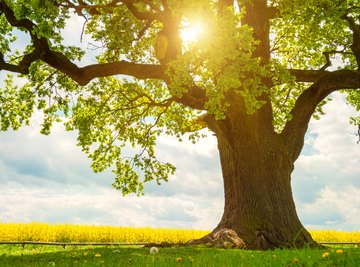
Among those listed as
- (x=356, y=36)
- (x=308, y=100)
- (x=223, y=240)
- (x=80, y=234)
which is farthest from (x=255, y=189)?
(x=80, y=234)

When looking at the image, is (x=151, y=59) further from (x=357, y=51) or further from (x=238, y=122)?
(x=357, y=51)

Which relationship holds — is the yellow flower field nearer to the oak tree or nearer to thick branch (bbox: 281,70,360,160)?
the oak tree

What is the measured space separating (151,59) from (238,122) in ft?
24.1

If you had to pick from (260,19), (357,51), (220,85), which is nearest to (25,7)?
(220,85)

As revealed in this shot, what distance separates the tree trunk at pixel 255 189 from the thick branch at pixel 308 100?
73cm

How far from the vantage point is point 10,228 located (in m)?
26.7

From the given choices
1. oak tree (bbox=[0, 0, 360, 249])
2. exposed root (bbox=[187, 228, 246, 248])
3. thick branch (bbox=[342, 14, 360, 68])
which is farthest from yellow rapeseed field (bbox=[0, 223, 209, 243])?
thick branch (bbox=[342, 14, 360, 68])

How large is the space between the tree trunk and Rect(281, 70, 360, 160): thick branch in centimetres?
73

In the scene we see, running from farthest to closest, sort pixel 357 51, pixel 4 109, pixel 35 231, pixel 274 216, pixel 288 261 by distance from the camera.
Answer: pixel 35 231, pixel 4 109, pixel 357 51, pixel 274 216, pixel 288 261

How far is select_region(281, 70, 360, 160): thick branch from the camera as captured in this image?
17547mm

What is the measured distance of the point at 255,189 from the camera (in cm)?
1655

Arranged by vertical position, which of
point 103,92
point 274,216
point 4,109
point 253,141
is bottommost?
point 274,216

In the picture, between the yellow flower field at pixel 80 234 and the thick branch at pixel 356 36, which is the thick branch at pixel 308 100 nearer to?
the thick branch at pixel 356 36

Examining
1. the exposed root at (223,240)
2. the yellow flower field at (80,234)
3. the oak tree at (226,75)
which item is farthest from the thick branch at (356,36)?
the yellow flower field at (80,234)
